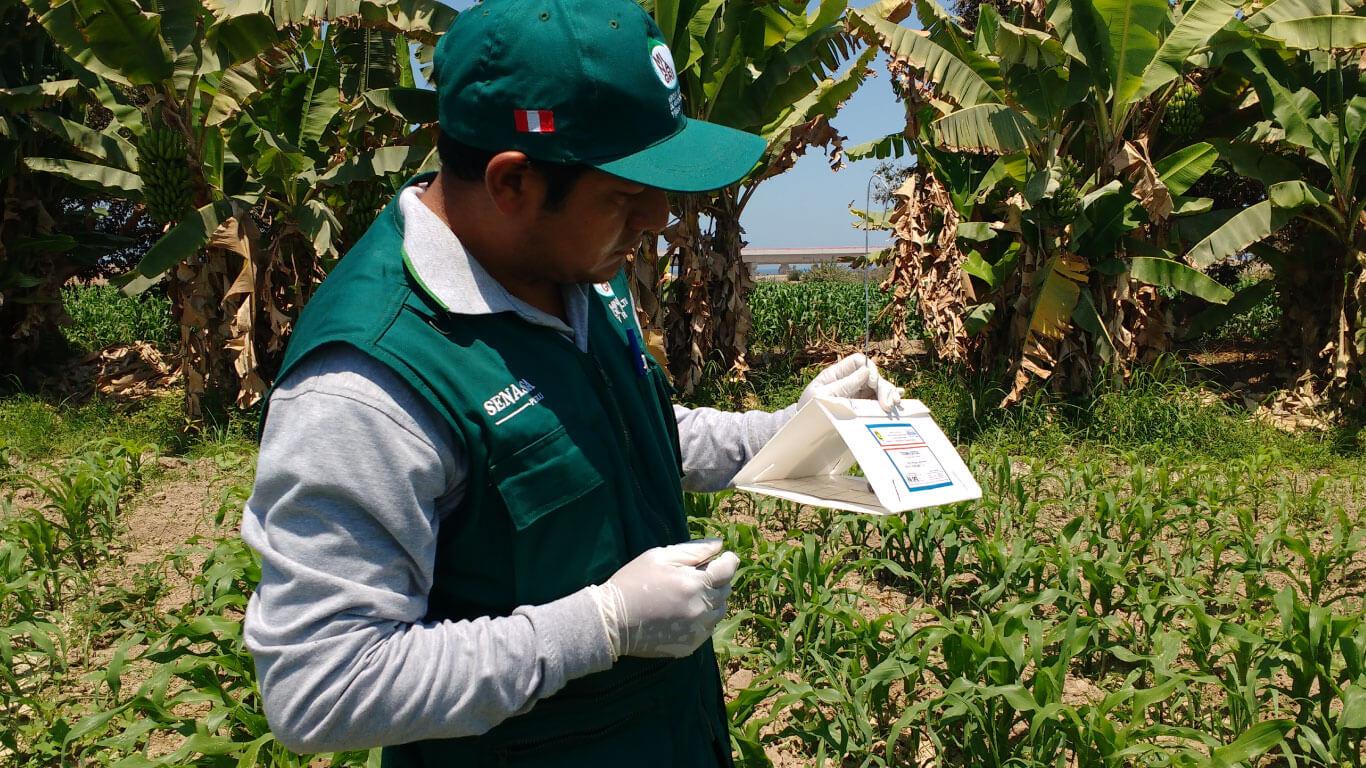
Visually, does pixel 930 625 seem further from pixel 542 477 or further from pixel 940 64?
pixel 940 64

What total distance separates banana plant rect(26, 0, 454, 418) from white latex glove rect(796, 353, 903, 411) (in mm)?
6251

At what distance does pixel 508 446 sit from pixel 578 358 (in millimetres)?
215

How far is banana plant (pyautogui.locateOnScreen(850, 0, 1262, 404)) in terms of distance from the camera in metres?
6.87

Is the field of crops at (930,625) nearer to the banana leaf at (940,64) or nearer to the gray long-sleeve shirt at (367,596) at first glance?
the gray long-sleeve shirt at (367,596)

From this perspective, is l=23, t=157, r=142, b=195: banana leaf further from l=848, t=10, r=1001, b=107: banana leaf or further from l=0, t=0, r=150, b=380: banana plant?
l=848, t=10, r=1001, b=107: banana leaf

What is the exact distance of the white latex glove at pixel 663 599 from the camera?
1.11 meters

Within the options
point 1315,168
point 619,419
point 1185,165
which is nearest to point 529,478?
point 619,419

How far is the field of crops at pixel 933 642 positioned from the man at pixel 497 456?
5.11ft

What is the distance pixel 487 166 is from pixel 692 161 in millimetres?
262

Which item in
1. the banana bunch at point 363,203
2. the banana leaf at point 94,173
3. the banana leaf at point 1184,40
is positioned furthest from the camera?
the banana bunch at point 363,203

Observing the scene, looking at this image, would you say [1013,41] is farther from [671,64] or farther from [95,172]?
[95,172]

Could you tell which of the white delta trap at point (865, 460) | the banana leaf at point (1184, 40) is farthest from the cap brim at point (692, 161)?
the banana leaf at point (1184, 40)

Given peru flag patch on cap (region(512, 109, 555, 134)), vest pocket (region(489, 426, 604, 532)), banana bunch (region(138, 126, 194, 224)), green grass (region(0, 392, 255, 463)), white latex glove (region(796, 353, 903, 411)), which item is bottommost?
green grass (region(0, 392, 255, 463))

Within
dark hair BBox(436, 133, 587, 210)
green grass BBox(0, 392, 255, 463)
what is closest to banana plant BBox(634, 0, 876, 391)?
green grass BBox(0, 392, 255, 463)
